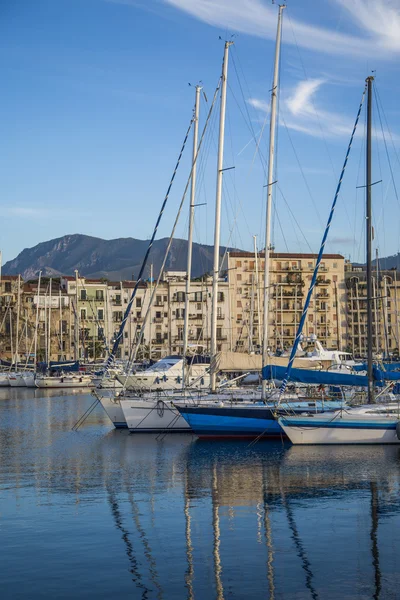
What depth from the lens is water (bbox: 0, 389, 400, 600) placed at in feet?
60.7

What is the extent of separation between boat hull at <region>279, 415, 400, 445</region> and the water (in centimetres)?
71

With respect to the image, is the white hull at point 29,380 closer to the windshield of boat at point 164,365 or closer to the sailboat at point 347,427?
the windshield of boat at point 164,365

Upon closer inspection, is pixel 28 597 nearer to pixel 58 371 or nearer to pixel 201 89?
pixel 201 89

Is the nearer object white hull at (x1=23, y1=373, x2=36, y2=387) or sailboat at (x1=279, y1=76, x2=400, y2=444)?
sailboat at (x1=279, y1=76, x2=400, y2=444)

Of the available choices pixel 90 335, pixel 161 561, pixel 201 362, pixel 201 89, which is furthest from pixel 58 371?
pixel 161 561

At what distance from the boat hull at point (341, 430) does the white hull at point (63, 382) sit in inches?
2492

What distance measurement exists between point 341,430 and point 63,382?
217 ft

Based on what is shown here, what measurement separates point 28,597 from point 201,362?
51558 millimetres

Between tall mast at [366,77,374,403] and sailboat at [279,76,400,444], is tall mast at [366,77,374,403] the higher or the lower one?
the higher one

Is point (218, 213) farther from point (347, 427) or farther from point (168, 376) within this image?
point (168, 376)

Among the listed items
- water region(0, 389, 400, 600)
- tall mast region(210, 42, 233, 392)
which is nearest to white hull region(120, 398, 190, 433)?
tall mast region(210, 42, 233, 392)

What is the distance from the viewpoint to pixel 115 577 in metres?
18.9

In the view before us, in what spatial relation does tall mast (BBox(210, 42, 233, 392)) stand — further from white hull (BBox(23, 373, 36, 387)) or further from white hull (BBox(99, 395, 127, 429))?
white hull (BBox(23, 373, 36, 387))

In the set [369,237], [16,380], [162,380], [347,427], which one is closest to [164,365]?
[162,380]
